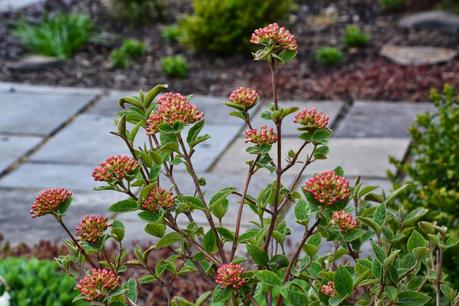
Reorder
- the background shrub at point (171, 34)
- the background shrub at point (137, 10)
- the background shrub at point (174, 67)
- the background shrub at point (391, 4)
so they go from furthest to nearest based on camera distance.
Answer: the background shrub at point (391, 4) → the background shrub at point (137, 10) → the background shrub at point (171, 34) → the background shrub at point (174, 67)

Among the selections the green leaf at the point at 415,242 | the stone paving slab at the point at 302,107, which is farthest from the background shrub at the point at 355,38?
the green leaf at the point at 415,242

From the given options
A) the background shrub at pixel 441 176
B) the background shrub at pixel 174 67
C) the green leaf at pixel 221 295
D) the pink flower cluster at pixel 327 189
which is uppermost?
the pink flower cluster at pixel 327 189

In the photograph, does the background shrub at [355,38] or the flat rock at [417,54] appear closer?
the flat rock at [417,54]

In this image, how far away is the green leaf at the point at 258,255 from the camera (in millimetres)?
1872

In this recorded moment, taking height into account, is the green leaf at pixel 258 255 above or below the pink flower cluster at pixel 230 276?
below

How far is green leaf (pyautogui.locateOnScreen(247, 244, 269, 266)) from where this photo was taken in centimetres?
187

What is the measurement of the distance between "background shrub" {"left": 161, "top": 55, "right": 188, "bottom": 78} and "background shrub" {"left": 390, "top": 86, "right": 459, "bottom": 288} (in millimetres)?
3538

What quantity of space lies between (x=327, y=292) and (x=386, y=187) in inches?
116

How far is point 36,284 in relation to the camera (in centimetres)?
329

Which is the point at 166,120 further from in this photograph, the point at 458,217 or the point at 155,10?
the point at 155,10

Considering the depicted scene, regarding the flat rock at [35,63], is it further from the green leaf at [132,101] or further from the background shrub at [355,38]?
the green leaf at [132,101]

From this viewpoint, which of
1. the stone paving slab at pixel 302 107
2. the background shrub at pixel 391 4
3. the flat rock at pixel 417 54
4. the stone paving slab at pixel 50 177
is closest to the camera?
the stone paving slab at pixel 50 177

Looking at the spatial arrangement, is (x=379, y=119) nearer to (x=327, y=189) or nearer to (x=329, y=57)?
(x=329, y=57)

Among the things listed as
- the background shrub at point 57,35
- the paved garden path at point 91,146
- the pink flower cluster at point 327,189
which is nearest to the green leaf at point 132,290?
the pink flower cluster at point 327,189
